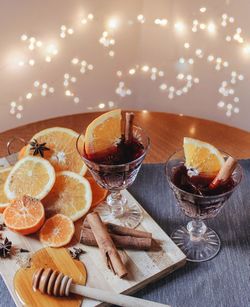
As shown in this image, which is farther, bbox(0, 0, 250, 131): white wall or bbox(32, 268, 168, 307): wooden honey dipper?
bbox(0, 0, 250, 131): white wall

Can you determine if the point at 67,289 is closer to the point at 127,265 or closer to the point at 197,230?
the point at 127,265

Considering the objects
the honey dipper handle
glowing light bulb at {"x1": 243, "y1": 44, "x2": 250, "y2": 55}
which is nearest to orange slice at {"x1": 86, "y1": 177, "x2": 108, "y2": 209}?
the honey dipper handle

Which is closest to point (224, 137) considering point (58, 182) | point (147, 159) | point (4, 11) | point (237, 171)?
point (147, 159)

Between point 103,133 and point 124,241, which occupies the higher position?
point 103,133

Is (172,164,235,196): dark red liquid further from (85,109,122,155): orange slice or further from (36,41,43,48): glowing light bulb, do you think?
(36,41,43,48): glowing light bulb

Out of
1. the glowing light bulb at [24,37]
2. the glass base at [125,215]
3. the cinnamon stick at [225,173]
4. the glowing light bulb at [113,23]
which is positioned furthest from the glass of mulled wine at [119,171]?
the glowing light bulb at [113,23]

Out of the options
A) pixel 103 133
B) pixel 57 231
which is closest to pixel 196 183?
pixel 103 133

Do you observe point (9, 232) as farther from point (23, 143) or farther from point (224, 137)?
point (224, 137)
